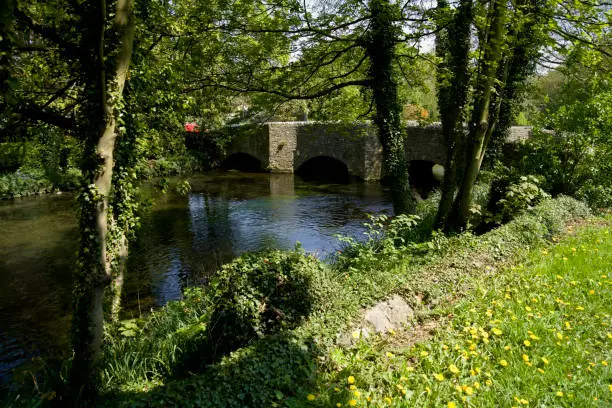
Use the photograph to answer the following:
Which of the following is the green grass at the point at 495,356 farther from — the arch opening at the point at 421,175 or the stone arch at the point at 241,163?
the stone arch at the point at 241,163

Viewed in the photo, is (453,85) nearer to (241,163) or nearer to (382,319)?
(382,319)

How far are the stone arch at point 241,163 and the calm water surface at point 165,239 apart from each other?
547 centimetres

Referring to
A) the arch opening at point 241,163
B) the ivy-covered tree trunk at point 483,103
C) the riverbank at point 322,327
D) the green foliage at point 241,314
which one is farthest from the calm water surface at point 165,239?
the arch opening at point 241,163

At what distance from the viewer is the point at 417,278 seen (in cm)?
459

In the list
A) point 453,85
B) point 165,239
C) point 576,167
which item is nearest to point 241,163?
point 165,239

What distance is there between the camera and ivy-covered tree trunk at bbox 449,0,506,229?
5.57m

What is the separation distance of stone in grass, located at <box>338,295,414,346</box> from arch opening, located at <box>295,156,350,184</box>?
15768 mm

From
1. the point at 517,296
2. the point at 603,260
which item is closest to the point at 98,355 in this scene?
the point at 517,296

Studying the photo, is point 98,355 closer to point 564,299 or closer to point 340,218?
point 564,299

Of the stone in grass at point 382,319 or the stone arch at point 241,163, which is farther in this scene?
the stone arch at point 241,163

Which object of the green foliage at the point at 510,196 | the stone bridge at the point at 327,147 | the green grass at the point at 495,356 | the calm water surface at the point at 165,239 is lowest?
the calm water surface at the point at 165,239

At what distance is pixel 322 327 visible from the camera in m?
3.51

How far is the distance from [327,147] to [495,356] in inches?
718

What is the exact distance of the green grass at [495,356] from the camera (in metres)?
2.91
